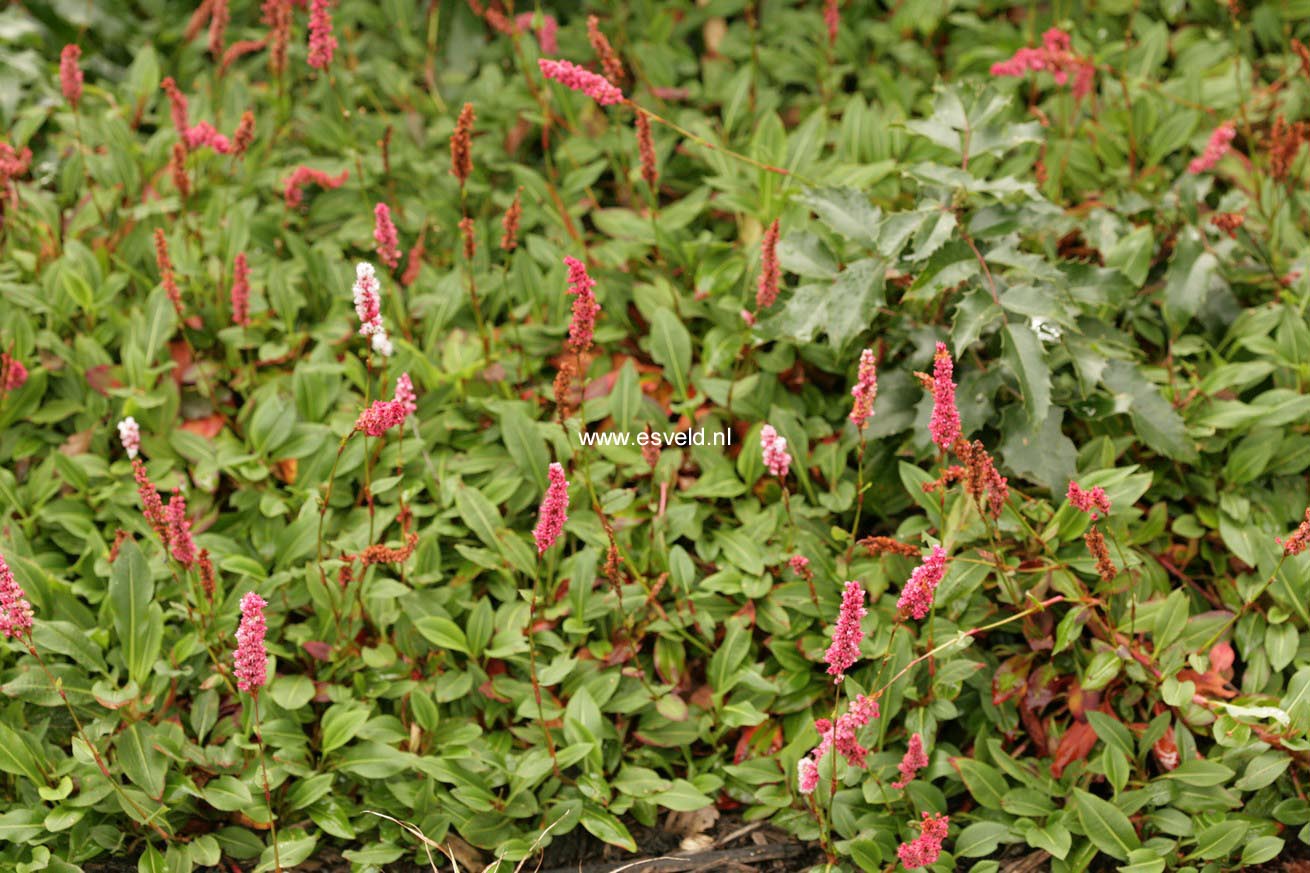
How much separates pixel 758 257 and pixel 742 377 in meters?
0.41

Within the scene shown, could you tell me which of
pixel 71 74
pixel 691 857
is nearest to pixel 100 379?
pixel 71 74

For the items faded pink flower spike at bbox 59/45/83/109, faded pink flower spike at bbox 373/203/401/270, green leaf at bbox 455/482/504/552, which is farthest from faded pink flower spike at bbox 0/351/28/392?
green leaf at bbox 455/482/504/552

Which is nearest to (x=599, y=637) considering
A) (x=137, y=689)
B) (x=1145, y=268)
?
(x=137, y=689)

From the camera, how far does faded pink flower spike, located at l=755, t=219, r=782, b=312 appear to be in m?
3.29

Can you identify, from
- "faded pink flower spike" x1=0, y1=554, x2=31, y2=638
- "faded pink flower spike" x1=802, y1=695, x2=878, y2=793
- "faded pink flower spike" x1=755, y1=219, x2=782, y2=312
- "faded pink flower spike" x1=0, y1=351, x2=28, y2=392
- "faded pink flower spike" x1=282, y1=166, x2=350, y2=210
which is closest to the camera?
"faded pink flower spike" x1=0, y1=554, x2=31, y2=638

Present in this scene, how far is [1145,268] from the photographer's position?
3.82m

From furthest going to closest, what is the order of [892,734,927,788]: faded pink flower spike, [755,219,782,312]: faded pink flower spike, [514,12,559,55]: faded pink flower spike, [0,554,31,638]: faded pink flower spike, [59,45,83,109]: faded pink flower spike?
[514,12,559,55]: faded pink flower spike, [59,45,83,109]: faded pink flower spike, [755,219,782,312]: faded pink flower spike, [892,734,927,788]: faded pink flower spike, [0,554,31,638]: faded pink flower spike

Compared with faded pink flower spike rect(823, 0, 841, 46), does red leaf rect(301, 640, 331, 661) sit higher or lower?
lower

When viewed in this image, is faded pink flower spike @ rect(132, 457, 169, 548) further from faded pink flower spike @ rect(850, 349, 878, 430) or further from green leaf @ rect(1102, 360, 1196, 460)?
green leaf @ rect(1102, 360, 1196, 460)

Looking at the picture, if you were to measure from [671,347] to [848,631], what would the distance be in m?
1.55

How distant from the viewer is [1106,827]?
9.43 feet

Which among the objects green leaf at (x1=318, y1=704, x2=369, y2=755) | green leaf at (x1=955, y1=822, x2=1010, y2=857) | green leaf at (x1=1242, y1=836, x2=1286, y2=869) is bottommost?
green leaf at (x1=955, y1=822, x2=1010, y2=857)

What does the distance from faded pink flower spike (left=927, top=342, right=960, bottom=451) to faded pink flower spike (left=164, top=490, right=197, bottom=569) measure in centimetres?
178

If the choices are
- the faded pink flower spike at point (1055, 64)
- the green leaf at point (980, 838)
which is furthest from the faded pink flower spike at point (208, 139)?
the green leaf at point (980, 838)
